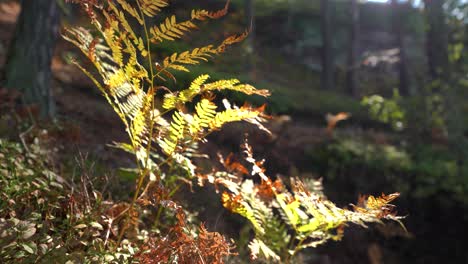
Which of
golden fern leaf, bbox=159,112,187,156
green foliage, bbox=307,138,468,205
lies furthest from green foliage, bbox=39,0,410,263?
green foliage, bbox=307,138,468,205

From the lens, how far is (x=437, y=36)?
34.1ft

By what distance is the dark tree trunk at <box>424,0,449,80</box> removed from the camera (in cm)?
1025

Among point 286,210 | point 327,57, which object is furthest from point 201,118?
point 327,57

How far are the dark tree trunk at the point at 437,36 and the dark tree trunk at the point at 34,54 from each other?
7939 millimetres

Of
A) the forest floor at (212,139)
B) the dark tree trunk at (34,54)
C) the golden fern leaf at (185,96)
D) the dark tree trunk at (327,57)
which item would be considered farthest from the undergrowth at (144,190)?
the dark tree trunk at (327,57)

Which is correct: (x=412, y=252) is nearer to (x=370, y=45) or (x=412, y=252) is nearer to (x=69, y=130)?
(x=69, y=130)

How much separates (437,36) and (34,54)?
842cm

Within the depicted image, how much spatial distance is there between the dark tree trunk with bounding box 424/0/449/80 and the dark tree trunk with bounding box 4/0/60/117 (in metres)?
7.94

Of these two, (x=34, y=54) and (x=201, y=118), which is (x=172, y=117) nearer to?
(x=201, y=118)

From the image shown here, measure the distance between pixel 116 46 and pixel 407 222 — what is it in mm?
6864

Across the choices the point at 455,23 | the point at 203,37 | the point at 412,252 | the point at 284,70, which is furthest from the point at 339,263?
the point at 284,70

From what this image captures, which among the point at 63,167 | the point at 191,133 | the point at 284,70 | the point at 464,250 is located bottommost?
the point at 464,250

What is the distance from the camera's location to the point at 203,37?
629cm

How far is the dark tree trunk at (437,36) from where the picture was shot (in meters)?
10.2
